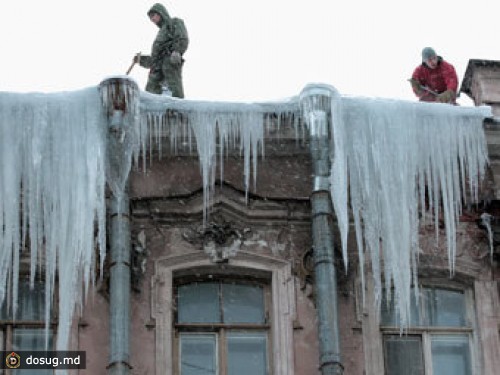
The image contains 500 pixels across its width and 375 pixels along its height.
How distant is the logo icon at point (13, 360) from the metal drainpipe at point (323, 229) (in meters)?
2.85

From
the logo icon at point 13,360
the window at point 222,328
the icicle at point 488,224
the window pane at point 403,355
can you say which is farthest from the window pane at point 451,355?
the logo icon at point 13,360

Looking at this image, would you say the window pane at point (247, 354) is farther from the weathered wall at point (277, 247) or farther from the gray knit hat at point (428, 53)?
the gray knit hat at point (428, 53)

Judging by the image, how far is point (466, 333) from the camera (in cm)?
1864

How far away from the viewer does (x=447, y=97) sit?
1992cm

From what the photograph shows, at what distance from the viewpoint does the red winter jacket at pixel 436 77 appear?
799 inches

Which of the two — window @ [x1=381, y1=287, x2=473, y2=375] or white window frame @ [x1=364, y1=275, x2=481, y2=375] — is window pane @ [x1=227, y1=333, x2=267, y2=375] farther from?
window @ [x1=381, y1=287, x2=473, y2=375]

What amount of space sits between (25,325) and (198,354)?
5.50 ft

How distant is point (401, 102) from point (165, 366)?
3815 mm

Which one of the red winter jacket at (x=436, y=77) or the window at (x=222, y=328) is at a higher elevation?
the red winter jacket at (x=436, y=77)

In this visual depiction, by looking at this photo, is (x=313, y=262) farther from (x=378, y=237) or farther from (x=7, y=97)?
(x=7, y=97)

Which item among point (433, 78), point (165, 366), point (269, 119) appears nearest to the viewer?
point (165, 366)

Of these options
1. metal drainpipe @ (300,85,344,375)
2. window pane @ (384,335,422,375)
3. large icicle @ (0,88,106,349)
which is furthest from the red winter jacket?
large icicle @ (0,88,106,349)

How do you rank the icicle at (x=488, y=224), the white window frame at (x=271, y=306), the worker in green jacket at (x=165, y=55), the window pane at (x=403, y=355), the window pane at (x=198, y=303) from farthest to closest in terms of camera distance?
the worker in green jacket at (x=165, y=55) → the icicle at (x=488, y=224) → the window pane at (x=198, y=303) → the window pane at (x=403, y=355) → the white window frame at (x=271, y=306)

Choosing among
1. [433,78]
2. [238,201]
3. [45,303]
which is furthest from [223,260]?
[433,78]
